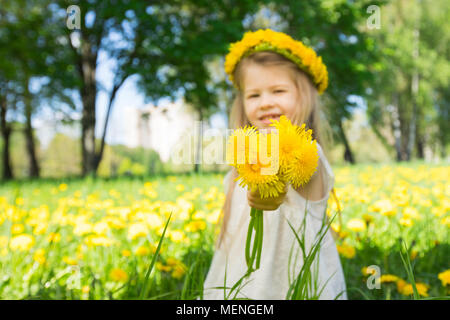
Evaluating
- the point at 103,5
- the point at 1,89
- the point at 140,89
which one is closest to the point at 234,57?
the point at 103,5

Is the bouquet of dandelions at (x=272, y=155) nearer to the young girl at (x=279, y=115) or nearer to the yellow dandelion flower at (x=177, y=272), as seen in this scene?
the young girl at (x=279, y=115)

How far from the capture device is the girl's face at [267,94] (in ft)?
2.44

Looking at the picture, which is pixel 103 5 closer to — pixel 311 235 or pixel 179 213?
pixel 179 213

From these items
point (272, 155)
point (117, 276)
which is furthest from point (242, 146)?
point (117, 276)

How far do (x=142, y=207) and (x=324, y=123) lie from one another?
0.92m

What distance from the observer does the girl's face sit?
74 centimetres

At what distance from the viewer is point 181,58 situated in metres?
4.64

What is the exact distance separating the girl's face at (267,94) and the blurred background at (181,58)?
7.8 inches

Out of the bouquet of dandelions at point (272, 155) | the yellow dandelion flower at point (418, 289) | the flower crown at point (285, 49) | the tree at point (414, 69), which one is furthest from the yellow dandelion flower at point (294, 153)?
the tree at point (414, 69)

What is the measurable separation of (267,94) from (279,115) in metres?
0.06

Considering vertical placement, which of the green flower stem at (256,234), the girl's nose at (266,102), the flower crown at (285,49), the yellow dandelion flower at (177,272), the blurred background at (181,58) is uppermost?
the blurred background at (181,58)

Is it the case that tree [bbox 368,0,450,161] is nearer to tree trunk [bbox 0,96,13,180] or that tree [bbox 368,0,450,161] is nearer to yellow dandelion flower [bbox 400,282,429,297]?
yellow dandelion flower [bbox 400,282,429,297]

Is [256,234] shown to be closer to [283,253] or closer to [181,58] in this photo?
[283,253]

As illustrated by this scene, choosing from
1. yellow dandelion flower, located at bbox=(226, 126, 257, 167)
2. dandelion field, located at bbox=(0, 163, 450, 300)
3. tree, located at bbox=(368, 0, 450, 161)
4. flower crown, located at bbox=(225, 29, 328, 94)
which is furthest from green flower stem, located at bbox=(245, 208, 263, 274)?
tree, located at bbox=(368, 0, 450, 161)
